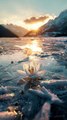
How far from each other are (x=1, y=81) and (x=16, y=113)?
4013 mm

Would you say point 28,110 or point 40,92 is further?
point 40,92

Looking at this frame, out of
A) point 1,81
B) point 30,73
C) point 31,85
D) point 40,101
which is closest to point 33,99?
point 40,101

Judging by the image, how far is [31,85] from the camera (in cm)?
717

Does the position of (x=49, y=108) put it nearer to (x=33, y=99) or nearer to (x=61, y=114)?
(x=61, y=114)

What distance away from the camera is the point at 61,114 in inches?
197

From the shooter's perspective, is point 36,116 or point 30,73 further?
point 30,73

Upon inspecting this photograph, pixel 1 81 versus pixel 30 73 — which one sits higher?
pixel 30 73

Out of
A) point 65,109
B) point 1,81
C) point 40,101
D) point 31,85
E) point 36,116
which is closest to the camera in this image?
point 36,116

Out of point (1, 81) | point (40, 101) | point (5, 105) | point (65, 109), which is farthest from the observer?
point (1, 81)

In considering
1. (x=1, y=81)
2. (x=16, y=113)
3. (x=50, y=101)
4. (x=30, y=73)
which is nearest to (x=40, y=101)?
(x=50, y=101)

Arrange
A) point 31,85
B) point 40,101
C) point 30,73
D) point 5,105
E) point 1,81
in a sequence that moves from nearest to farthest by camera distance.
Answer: point 40,101 < point 5,105 < point 31,85 < point 30,73 < point 1,81

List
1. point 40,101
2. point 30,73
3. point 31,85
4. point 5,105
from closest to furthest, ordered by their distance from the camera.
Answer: point 40,101
point 5,105
point 31,85
point 30,73

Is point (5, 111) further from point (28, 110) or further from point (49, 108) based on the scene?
point (49, 108)

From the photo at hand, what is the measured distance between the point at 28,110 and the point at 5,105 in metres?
0.94
